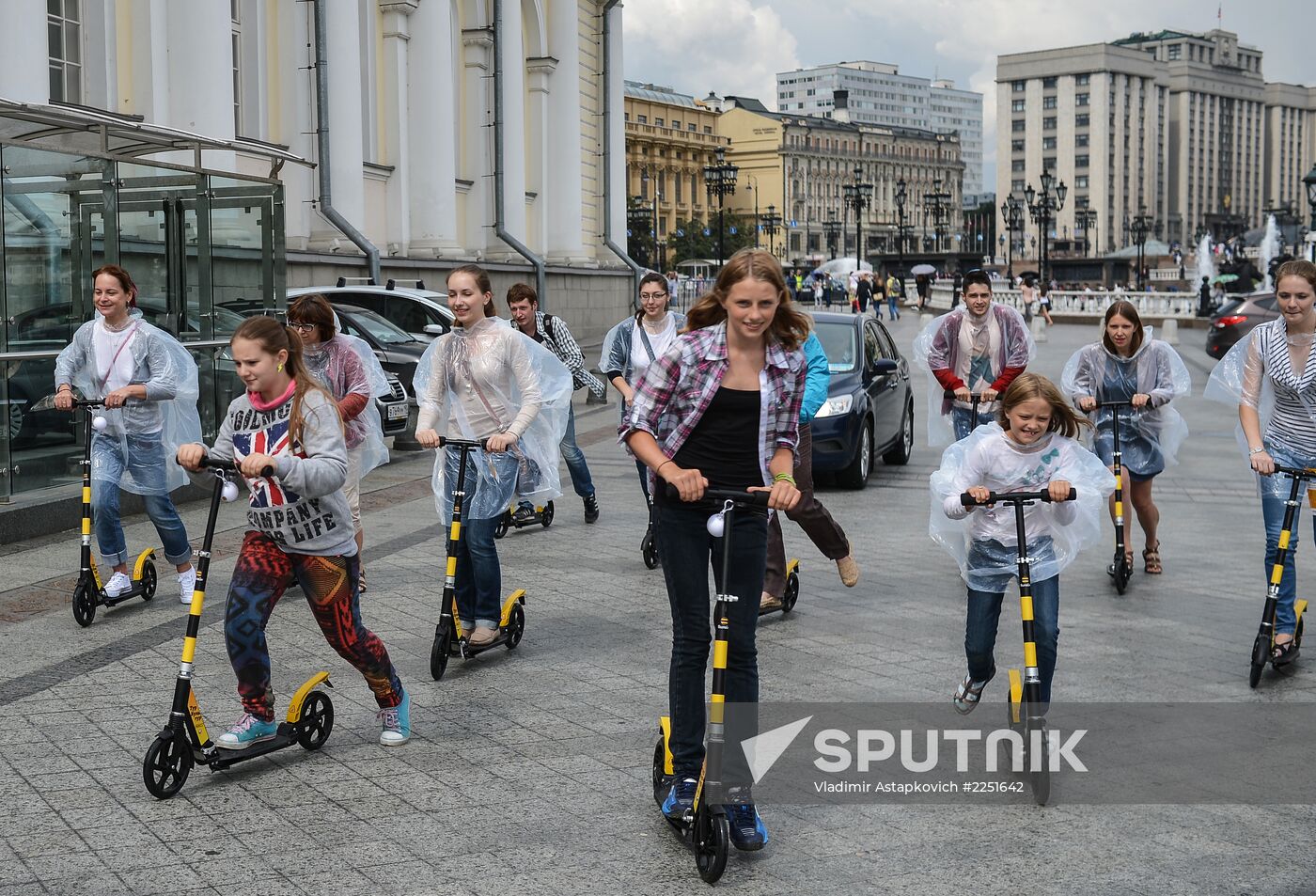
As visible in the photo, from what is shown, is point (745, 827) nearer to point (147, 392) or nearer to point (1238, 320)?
point (147, 392)

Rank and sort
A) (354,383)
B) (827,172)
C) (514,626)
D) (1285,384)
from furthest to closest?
1. (827,172)
2. (354,383)
3. (514,626)
4. (1285,384)

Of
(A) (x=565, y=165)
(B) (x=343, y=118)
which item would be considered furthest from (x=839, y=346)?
(A) (x=565, y=165)

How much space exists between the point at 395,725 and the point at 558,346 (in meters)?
5.58

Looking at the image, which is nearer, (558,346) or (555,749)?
(555,749)

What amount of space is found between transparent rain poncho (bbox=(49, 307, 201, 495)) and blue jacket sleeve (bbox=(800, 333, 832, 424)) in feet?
10.8

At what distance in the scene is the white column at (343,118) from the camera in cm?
2712

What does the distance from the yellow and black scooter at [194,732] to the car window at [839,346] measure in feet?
30.6

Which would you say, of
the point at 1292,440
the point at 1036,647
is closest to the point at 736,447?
the point at 1036,647

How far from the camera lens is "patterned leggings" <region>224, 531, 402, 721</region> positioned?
5.37m

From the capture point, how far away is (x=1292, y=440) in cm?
715

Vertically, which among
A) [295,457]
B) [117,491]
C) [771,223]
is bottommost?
[117,491]

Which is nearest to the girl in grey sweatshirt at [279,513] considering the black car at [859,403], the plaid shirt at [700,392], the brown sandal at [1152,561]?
the plaid shirt at [700,392]

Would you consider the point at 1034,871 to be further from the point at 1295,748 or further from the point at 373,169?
the point at 373,169

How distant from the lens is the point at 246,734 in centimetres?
552
